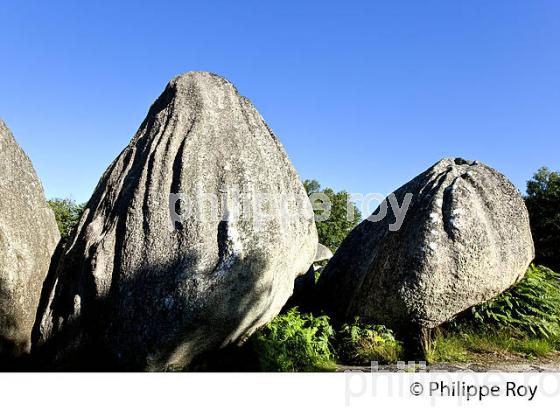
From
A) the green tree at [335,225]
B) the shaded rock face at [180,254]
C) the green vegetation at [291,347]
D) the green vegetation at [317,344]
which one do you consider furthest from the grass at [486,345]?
the green tree at [335,225]

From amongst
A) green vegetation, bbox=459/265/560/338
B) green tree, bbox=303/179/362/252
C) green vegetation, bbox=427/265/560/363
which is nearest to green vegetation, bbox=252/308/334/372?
green vegetation, bbox=427/265/560/363

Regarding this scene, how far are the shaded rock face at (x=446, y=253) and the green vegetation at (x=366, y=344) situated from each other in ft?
0.67

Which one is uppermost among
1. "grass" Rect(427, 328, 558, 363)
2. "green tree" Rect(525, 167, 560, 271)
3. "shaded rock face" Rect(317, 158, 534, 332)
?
"green tree" Rect(525, 167, 560, 271)

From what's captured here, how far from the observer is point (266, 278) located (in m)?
5.59

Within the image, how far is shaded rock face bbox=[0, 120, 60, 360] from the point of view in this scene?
583cm

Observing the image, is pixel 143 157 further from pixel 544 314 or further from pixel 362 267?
pixel 544 314

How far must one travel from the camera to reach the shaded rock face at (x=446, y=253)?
645 cm

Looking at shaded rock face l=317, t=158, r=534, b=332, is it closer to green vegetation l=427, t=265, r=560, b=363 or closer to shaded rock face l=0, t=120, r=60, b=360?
green vegetation l=427, t=265, r=560, b=363

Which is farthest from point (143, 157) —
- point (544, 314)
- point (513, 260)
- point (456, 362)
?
point (544, 314)

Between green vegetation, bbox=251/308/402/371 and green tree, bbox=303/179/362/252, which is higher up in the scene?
green tree, bbox=303/179/362/252

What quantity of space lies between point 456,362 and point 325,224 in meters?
40.3

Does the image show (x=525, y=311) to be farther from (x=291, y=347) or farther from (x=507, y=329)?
(x=291, y=347)

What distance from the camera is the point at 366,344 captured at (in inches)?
258

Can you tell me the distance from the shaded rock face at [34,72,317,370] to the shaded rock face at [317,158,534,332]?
134 centimetres
